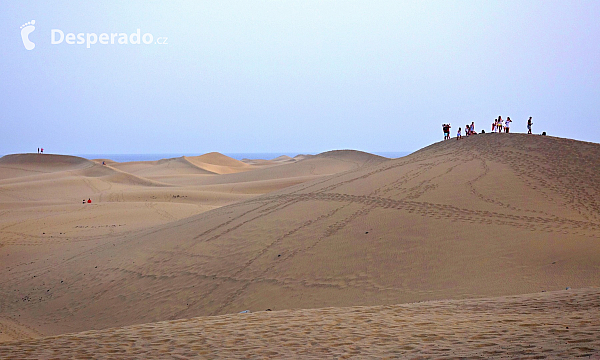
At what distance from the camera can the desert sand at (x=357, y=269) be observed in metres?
5.55

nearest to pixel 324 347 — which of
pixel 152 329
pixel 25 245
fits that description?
pixel 152 329

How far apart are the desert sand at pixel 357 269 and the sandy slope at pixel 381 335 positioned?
0.12ft

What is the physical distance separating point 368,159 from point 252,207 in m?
34.8

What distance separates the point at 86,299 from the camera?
11.6m

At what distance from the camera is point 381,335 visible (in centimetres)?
557

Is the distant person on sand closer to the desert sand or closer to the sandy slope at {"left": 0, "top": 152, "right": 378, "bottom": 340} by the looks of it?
the desert sand

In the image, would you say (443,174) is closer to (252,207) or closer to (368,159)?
(252,207)

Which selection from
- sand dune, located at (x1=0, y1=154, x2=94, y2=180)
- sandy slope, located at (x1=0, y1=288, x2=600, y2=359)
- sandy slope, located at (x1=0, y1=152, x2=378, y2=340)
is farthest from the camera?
sand dune, located at (x1=0, y1=154, x2=94, y2=180)

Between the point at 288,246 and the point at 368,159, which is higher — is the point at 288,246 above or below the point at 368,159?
below

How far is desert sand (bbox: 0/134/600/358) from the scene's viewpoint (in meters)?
5.55

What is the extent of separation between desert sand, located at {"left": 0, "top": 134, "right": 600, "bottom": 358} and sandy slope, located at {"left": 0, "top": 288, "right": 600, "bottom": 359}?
36 mm

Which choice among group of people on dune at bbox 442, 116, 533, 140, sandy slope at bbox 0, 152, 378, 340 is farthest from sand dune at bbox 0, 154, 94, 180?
group of people on dune at bbox 442, 116, 533, 140

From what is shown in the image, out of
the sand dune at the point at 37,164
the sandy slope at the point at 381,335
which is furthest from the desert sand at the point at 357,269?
the sand dune at the point at 37,164

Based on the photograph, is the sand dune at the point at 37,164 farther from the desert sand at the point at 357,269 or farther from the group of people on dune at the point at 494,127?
the group of people on dune at the point at 494,127
